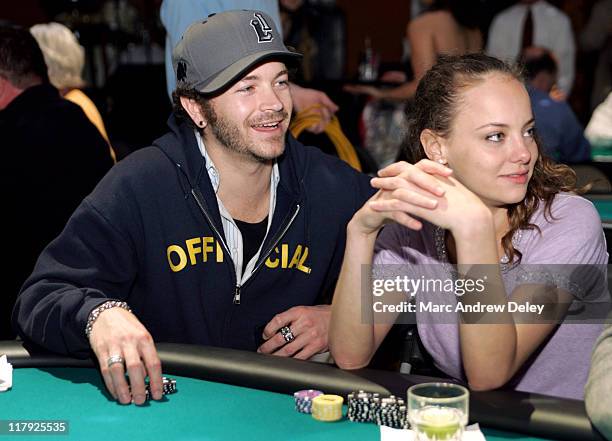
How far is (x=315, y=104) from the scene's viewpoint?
361 cm

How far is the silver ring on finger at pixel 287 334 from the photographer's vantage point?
8.14 feet

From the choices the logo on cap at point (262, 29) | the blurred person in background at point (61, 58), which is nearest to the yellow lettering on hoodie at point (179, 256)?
the logo on cap at point (262, 29)

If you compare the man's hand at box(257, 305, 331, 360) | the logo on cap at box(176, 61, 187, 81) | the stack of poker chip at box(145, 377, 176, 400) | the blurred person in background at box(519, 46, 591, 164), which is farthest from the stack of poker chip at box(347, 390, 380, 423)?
the blurred person in background at box(519, 46, 591, 164)

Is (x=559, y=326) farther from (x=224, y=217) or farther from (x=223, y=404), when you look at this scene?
(x=224, y=217)

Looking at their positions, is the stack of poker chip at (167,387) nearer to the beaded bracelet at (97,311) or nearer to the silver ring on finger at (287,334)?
the beaded bracelet at (97,311)

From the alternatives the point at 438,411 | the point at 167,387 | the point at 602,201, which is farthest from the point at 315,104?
the point at 438,411

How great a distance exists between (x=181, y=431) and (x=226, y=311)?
2.97 ft

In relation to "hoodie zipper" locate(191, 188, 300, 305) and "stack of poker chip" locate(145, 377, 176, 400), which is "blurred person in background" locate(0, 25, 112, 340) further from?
"stack of poker chip" locate(145, 377, 176, 400)

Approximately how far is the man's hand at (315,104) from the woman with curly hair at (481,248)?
3.82 feet

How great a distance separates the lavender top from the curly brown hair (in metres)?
0.02

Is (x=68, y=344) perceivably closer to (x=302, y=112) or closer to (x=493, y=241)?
(x=493, y=241)

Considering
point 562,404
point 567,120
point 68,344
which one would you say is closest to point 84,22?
point 567,120

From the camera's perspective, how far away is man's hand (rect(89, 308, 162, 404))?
6.09 ft

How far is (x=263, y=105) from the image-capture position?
8.52 ft
